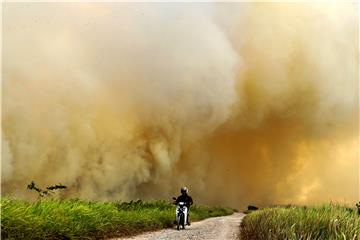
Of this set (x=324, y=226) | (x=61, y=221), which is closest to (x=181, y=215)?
(x=61, y=221)

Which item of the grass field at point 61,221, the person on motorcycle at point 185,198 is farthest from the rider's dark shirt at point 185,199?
the grass field at point 61,221

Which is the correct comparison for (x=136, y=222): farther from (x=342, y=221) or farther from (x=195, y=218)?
(x=195, y=218)

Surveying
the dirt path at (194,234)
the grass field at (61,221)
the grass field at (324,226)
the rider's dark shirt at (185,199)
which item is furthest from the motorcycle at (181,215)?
the grass field at (324,226)

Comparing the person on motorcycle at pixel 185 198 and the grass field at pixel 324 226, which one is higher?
the person on motorcycle at pixel 185 198

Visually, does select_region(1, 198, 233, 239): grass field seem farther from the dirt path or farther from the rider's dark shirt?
the rider's dark shirt

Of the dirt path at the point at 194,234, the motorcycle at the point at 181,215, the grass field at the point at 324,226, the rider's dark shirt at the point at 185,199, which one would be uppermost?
the rider's dark shirt at the point at 185,199

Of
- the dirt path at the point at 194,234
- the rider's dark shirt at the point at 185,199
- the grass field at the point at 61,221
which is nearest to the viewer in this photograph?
the grass field at the point at 61,221

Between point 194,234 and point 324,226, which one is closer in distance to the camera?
point 324,226

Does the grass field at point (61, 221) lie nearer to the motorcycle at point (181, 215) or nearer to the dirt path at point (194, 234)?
the dirt path at point (194, 234)

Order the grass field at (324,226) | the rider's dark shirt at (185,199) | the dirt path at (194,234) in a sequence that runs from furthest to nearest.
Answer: the rider's dark shirt at (185,199), the dirt path at (194,234), the grass field at (324,226)

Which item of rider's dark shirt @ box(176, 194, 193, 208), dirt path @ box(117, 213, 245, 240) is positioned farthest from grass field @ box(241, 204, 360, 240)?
rider's dark shirt @ box(176, 194, 193, 208)

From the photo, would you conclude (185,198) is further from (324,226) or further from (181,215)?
(324,226)

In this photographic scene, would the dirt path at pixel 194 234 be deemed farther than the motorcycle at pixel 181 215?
No

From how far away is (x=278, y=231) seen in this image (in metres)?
13.4
